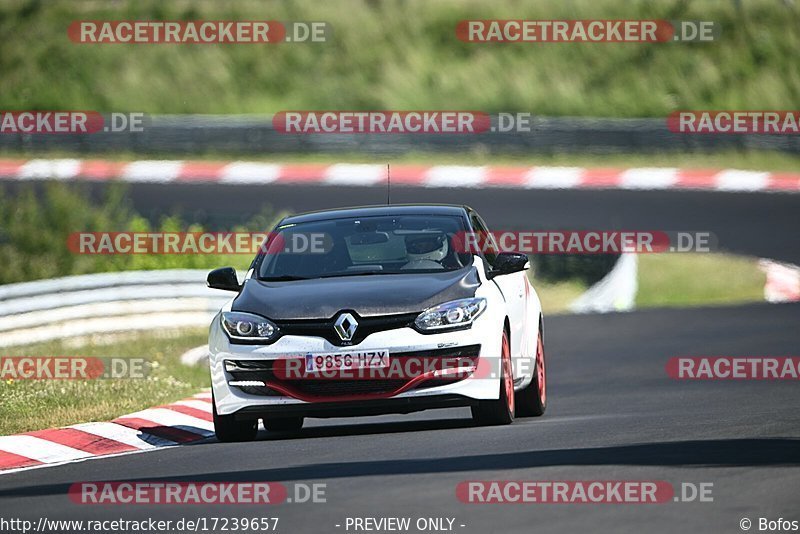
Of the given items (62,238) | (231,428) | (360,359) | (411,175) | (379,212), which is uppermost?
(411,175)

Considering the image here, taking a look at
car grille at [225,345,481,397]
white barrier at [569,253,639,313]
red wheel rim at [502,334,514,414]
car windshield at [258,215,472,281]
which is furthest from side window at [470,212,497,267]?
white barrier at [569,253,639,313]

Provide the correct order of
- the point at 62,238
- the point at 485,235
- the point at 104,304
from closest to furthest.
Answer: the point at 485,235, the point at 104,304, the point at 62,238

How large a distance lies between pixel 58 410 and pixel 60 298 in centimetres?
568

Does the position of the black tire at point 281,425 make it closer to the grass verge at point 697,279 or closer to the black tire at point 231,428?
the black tire at point 231,428

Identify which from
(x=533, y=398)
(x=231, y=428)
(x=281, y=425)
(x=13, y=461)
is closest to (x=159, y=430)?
(x=281, y=425)

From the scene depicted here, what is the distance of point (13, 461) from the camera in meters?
11.3

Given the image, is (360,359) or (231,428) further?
(231,428)

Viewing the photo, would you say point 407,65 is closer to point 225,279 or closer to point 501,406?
point 225,279

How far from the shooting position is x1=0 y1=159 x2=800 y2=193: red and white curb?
2811 cm

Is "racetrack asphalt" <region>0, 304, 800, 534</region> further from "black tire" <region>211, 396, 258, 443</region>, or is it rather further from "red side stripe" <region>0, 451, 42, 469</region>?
"red side stripe" <region>0, 451, 42, 469</region>

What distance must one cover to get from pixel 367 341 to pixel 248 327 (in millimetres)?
790

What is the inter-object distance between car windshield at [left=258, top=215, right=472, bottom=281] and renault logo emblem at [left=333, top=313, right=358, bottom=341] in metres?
0.80

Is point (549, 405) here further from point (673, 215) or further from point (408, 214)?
point (673, 215)

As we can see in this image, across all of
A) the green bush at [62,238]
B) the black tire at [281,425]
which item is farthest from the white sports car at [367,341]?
the green bush at [62,238]
